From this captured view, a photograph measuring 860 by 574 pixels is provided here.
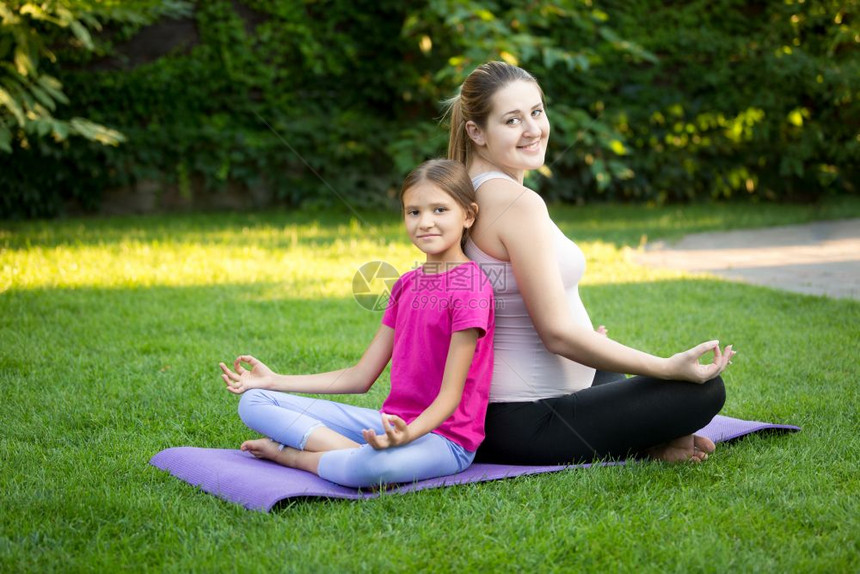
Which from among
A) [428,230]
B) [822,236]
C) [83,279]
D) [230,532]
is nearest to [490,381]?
[428,230]

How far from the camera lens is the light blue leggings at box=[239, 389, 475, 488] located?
230cm

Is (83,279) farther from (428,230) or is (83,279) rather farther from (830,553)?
(830,553)

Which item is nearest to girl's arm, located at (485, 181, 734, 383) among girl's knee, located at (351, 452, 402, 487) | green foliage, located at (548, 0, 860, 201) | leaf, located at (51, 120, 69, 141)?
girl's knee, located at (351, 452, 402, 487)

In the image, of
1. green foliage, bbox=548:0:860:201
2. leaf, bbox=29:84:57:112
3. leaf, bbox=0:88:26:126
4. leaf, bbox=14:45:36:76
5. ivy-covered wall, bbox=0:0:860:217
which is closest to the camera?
leaf, bbox=0:88:26:126

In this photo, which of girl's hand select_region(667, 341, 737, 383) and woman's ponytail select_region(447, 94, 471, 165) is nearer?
girl's hand select_region(667, 341, 737, 383)

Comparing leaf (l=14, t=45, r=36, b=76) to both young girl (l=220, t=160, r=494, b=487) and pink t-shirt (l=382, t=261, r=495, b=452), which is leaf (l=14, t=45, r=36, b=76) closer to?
young girl (l=220, t=160, r=494, b=487)

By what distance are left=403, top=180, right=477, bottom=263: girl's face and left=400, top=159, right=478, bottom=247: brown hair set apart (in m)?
0.01

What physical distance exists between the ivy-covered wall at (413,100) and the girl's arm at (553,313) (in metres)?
5.02

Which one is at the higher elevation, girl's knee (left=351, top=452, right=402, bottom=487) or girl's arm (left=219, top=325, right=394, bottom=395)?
girl's arm (left=219, top=325, right=394, bottom=395)

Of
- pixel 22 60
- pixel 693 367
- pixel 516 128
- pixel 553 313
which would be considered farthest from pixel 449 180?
pixel 22 60

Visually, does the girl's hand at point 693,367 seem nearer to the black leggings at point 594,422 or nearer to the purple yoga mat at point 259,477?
the black leggings at point 594,422

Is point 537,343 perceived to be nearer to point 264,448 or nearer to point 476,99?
point 476,99

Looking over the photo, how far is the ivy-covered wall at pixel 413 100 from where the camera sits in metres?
7.93

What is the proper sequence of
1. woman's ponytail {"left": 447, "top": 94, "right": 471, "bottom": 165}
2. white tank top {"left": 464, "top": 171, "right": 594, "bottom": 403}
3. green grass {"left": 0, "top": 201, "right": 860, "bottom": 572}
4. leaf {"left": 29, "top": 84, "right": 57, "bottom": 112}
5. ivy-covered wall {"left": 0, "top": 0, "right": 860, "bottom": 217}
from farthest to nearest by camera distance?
ivy-covered wall {"left": 0, "top": 0, "right": 860, "bottom": 217} < leaf {"left": 29, "top": 84, "right": 57, "bottom": 112} < woman's ponytail {"left": 447, "top": 94, "right": 471, "bottom": 165} < white tank top {"left": 464, "top": 171, "right": 594, "bottom": 403} < green grass {"left": 0, "top": 201, "right": 860, "bottom": 572}
